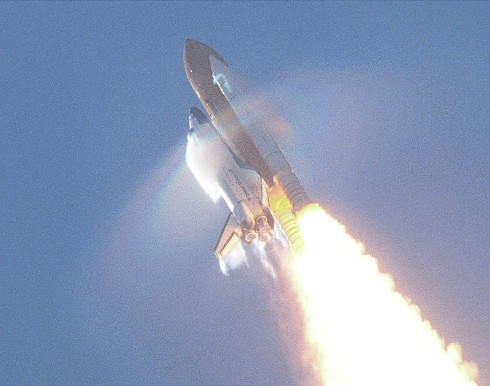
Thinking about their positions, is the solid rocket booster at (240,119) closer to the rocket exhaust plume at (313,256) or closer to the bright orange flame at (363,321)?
the rocket exhaust plume at (313,256)

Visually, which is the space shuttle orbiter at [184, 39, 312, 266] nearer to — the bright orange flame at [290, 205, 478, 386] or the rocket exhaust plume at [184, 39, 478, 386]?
the rocket exhaust plume at [184, 39, 478, 386]

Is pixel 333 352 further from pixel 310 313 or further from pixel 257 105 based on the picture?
pixel 257 105

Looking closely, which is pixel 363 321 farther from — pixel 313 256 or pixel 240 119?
pixel 240 119

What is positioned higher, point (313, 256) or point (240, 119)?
point (240, 119)

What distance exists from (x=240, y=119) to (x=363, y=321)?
17.6 metres

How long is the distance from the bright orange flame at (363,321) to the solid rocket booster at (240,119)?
11.1 ft

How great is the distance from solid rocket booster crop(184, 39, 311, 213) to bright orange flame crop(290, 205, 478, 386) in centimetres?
339

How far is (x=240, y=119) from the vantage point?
6725 cm

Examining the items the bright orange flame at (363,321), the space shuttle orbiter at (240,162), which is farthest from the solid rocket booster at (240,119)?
the bright orange flame at (363,321)

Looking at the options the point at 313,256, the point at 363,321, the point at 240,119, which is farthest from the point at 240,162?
the point at 363,321

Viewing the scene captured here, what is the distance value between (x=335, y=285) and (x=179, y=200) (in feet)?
83.3

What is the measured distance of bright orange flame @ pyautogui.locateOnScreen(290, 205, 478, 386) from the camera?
59.7 metres

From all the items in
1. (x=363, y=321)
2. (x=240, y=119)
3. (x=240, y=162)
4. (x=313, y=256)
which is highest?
(x=240, y=119)

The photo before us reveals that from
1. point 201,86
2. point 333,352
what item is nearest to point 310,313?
point 333,352
